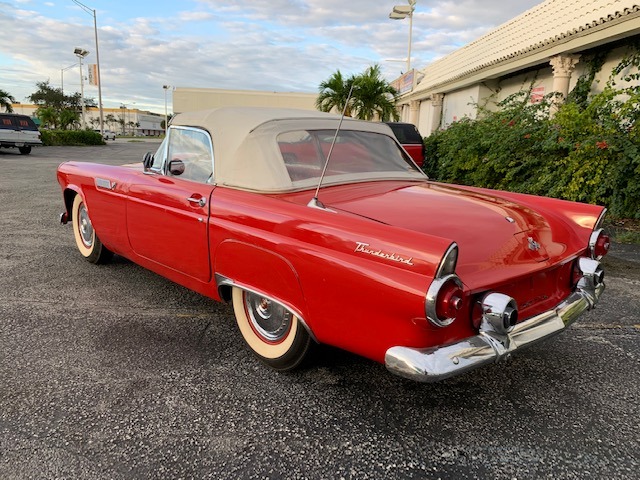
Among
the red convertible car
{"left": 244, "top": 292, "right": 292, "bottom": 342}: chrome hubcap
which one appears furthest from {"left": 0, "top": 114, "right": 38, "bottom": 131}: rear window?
{"left": 244, "top": 292, "right": 292, "bottom": 342}: chrome hubcap

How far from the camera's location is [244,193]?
2963 millimetres

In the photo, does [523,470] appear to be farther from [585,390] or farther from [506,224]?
[506,224]

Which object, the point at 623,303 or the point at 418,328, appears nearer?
the point at 418,328

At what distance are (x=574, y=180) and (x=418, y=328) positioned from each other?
20.7ft

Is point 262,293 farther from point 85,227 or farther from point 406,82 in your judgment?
point 406,82

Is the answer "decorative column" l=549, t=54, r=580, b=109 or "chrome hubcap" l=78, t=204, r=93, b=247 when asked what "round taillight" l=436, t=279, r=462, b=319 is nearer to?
"chrome hubcap" l=78, t=204, r=93, b=247

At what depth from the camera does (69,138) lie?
104 feet

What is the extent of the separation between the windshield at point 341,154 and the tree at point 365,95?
18315mm

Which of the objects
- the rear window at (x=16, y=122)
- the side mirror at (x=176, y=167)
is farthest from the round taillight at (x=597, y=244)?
the rear window at (x=16, y=122)

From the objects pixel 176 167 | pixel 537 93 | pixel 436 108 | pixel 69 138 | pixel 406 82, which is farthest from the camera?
pixel 69 138

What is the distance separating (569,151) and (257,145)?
6.30 metres

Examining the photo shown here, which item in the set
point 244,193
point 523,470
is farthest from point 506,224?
point 244,193

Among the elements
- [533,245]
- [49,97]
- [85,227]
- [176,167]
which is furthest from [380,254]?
[49,97]

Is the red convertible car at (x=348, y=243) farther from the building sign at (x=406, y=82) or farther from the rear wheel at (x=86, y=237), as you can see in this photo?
the building sign at (x=406, y=82)
